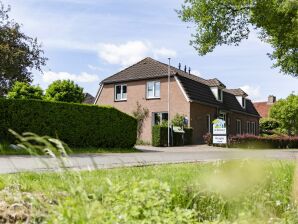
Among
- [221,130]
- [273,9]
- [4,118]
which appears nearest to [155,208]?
[4,118]

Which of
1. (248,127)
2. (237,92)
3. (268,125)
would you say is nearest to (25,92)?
(237,92)

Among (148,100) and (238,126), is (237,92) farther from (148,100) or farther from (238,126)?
(148,100)

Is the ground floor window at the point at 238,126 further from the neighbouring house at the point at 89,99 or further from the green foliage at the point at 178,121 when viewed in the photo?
the neighbouring house at the point at 89,99

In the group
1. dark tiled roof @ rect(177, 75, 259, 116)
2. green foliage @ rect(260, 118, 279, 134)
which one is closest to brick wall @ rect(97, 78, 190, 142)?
dark tiled roof @ rect(177, 75, 259, 116)

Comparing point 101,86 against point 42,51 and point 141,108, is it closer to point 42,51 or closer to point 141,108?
point 141,108

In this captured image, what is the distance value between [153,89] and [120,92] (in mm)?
3575

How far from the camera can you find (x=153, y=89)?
38969mm

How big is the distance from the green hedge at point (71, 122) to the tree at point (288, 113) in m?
30.9

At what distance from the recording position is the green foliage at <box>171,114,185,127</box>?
36.2m

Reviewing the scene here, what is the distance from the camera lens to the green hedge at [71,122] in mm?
20364

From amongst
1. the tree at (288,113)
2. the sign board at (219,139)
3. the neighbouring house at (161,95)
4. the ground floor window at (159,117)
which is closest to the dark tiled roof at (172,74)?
the neighbouring house at (161,95)

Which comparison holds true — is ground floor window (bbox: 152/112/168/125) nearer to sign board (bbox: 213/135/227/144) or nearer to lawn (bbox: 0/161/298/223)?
sign board (bbox: 213/135/227/144)

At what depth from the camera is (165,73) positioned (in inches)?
1497

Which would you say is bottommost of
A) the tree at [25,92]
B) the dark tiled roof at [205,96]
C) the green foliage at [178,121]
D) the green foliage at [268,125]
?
the green foliage at [178,121]
